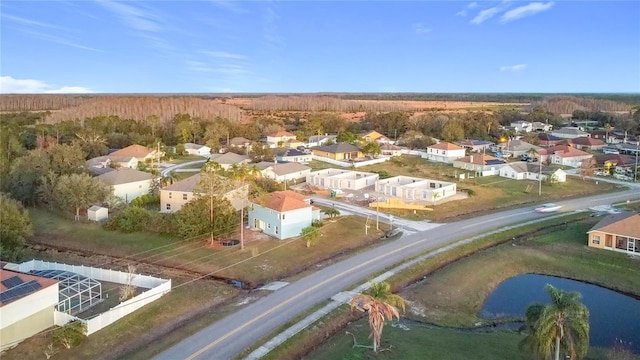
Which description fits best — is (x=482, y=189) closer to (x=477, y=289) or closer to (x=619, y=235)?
(x=619, y=235)

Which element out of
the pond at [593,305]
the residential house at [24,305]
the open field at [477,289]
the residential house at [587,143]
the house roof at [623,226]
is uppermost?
the residential house at [587,143]

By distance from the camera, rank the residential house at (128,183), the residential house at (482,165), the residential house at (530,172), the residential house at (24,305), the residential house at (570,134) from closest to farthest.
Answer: the residential house at (24,305)
the residential house at (128,183)
the residential house at (530,172)
the residential house at (482,165)
the residential house at (570,134)

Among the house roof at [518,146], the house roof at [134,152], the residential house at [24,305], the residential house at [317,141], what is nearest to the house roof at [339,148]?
the residential house at [317,141]

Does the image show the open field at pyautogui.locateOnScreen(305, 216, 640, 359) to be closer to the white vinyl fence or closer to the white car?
the white car

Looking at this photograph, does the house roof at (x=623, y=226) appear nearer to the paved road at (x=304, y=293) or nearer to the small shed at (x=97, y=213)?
the paved road at (x=304, y=293)

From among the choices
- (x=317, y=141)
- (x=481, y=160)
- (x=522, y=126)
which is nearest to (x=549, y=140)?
(x=522, y=126)

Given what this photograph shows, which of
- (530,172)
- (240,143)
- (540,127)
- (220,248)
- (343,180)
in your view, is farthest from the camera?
(540,127)

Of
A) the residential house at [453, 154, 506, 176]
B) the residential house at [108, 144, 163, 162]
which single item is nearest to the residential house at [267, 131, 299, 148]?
the residential house at [108, 144, 163, 162]
